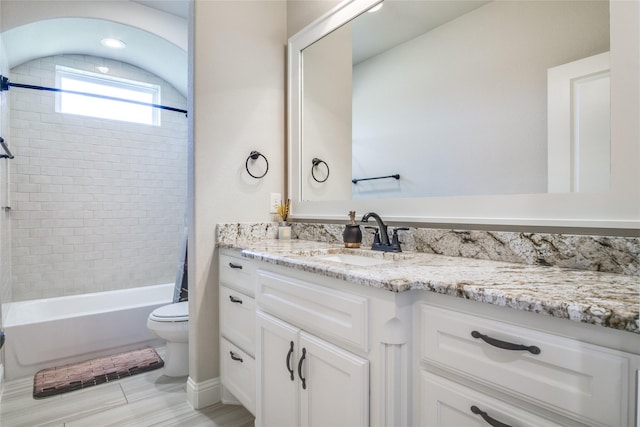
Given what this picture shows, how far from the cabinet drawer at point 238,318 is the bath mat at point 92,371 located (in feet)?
2.89

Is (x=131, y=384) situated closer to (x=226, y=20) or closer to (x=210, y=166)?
(x=210, y=166)

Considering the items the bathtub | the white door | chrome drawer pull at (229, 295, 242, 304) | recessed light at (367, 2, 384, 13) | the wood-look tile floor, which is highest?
recessed light at (367, 2, 384, 13)

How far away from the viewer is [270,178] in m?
2.16

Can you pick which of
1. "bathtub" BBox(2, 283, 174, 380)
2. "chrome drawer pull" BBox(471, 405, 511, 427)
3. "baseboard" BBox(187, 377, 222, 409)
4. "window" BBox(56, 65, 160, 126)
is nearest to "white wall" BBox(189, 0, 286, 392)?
"baseboard" BBox(187, 377, 222, 409)

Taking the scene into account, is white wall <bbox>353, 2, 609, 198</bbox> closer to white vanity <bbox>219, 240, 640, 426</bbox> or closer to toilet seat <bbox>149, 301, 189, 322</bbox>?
white vanity <bbox>219, 240, 640, 426</bbox>

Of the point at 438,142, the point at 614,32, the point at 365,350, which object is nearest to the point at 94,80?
the point at 438,142

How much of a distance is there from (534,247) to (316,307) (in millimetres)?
741

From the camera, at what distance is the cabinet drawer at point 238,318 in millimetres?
1588

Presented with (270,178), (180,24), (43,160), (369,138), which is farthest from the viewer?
(43,160)

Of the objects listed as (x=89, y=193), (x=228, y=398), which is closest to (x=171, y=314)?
(x=228, y=398)

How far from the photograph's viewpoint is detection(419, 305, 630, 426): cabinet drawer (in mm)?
596

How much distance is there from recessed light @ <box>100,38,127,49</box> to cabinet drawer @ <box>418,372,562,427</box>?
130 inches

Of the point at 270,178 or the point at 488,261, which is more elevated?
the point at 270,178

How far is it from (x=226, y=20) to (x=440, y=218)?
1624 mm
